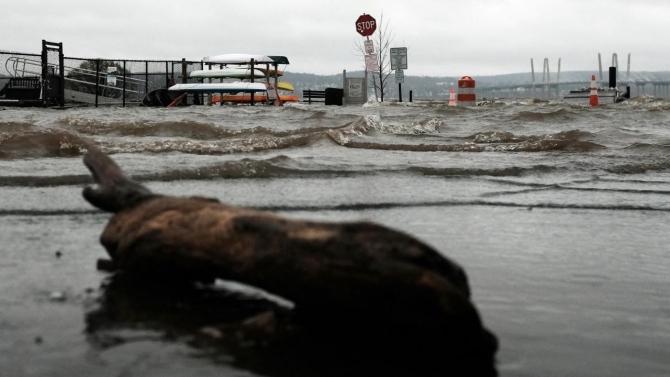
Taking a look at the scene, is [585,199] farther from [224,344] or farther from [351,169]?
[224,344]

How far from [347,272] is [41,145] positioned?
24.2 ft

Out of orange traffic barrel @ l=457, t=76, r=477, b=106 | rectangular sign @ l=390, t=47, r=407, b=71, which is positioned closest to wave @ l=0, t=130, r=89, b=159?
orange traffic barrel @ l=457, t=76, r=477, b=106

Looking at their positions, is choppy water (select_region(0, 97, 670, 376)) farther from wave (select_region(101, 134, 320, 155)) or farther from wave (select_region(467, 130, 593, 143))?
wave (select_region(467, 130, 593, 143))

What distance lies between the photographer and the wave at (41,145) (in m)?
8.27

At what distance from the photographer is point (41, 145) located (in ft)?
28.2

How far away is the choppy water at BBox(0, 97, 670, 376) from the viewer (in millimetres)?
2025

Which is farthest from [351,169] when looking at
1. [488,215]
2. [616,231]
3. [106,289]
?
[106,289]

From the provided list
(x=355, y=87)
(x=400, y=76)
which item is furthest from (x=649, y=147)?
(x=400, y=76)

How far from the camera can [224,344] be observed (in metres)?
2.00

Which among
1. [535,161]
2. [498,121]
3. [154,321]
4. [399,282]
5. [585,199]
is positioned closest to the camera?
[399,282]

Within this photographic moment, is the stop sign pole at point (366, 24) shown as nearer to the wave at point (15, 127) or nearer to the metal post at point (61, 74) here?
the metal post at point (61, 74)

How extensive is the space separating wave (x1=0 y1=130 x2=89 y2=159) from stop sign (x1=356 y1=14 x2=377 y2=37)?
2027 centimetres

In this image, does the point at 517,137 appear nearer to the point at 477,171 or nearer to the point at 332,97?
the point at 477,171

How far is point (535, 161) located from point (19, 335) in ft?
21.8
